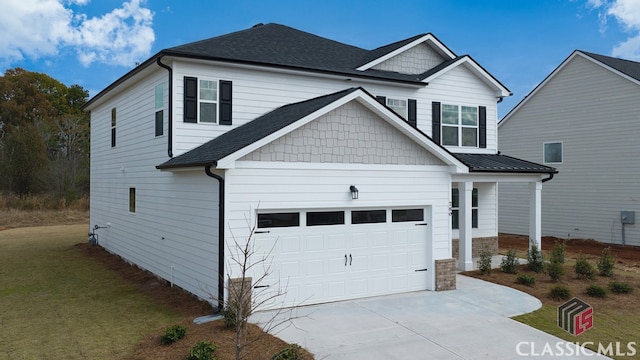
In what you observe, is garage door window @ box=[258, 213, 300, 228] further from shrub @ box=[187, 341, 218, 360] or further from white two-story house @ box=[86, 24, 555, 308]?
shrub @ box=[187, 341, 218, 360]

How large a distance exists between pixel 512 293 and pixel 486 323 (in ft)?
9.13

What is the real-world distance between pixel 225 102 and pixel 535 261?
9.73m

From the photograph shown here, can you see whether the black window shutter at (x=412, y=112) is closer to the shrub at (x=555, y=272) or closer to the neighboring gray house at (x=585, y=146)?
the shrub at (x=555, y=272)

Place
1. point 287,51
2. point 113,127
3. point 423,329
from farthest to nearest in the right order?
point 113,127, point 287,51, point 423,329

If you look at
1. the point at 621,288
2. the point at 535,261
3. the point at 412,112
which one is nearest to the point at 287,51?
the point at 412,112

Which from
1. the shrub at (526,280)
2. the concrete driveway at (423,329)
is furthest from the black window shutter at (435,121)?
the concrete driveway at (423,329)

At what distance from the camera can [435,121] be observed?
15922 mm

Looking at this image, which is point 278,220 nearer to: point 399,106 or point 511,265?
point 399,106

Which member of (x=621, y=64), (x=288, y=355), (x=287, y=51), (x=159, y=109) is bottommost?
(x=288, y=355)

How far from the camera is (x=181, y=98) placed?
1173 centimetres

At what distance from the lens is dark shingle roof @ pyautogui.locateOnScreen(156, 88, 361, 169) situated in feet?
31.1

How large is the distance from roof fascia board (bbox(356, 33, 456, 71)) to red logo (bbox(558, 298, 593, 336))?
8.52 metres

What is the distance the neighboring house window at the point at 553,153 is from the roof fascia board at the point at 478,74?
7.88 meters

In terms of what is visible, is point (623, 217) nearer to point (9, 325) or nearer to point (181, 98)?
point (181, 98)
